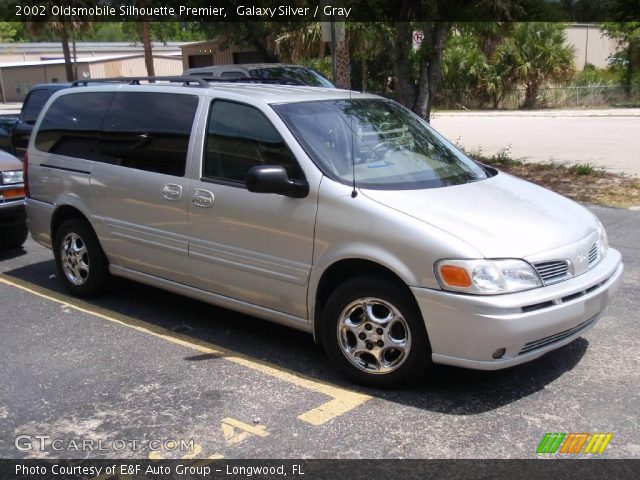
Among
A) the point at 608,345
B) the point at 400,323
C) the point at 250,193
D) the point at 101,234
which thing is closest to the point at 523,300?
the point at 400,323

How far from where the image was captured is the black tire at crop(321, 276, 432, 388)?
4.18 metres

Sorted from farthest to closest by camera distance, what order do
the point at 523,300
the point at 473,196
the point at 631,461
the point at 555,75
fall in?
the point at 555,75
the point at 473,196
the point at 523,300
the point at 631,461

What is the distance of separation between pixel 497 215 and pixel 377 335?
3.33ft

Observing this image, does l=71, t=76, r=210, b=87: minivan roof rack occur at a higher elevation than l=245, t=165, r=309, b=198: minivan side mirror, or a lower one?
higher

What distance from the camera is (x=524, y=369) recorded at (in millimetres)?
4676

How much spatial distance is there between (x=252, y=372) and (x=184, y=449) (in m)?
1.02

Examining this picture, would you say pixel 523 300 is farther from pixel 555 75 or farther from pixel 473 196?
pixel 555 75

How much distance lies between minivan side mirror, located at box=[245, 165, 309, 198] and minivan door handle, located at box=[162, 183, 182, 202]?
0.89 meters

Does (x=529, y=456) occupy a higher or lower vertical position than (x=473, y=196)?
lower

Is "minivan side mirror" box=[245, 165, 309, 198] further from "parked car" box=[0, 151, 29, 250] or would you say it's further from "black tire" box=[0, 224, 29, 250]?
"black tire" box=[0, 224, 29, 250]

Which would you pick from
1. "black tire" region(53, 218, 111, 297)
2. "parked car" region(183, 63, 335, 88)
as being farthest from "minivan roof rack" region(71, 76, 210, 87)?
"parked car" region(183, 63, 335, 88)

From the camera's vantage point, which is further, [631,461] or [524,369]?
[524,369]

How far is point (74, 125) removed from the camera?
20.9 feet

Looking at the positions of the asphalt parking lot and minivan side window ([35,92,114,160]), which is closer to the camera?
the asphalt parking lot
